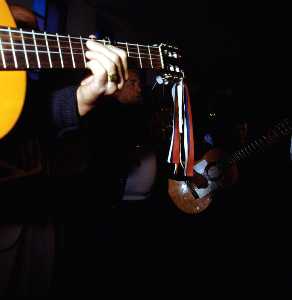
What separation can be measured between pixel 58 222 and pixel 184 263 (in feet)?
8.96

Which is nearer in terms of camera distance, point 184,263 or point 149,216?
point 184,263

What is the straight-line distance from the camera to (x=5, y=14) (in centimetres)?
102

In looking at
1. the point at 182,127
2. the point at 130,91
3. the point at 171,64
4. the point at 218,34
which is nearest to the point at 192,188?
the point at 130,91

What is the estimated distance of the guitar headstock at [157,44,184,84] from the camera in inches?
55.1

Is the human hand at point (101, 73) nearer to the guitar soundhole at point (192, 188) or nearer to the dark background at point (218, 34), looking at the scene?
the guitar soundhole at point (192, 188)

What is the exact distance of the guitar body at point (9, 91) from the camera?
1.01 m

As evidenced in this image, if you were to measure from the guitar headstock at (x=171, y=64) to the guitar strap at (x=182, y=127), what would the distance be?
5 centimetres

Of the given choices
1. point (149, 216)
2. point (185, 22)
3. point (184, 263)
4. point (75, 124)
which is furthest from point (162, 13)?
point (75, 124)

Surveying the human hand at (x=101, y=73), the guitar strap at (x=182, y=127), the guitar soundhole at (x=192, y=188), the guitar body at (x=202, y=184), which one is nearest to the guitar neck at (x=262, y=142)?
the guitar body at (x=202, y=184)

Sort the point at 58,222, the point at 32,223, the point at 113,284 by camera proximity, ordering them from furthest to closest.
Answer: the point at 113,284, the point at 58,222, the point at 32,223

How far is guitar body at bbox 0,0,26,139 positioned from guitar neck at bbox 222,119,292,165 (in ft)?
11.2

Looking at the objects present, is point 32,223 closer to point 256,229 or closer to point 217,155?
point 217,155

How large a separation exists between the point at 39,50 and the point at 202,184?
135 inches

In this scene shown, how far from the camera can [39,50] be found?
39.8 inches
